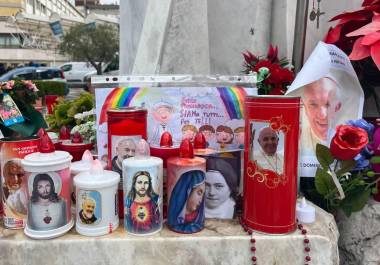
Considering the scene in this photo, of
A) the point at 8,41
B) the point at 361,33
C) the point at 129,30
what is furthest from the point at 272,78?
the point at 8,41

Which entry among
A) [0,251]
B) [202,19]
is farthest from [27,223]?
[202,19]

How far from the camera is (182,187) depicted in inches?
50.1

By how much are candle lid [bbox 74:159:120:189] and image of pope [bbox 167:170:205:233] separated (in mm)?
213

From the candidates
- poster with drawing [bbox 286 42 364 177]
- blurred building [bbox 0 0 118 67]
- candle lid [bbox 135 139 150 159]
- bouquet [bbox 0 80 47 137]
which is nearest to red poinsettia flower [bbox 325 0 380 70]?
poster with drawing [bbox 286 42 364 177]

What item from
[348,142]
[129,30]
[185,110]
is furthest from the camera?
[129,30]

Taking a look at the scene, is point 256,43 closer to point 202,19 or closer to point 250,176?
point 202,19

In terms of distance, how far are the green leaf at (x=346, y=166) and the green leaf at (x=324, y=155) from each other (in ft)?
0.24

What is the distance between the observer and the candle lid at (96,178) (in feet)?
4.00

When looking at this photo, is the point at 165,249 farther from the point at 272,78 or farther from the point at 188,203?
the point at 272,78

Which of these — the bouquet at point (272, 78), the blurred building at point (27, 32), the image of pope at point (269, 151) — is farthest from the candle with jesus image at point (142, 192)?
the blurred building at point (27, 32)

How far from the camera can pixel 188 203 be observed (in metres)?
1.28

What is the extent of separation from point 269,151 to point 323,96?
575 mm

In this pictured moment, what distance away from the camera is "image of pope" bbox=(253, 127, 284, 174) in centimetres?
125

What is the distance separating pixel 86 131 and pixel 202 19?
1.02 m
